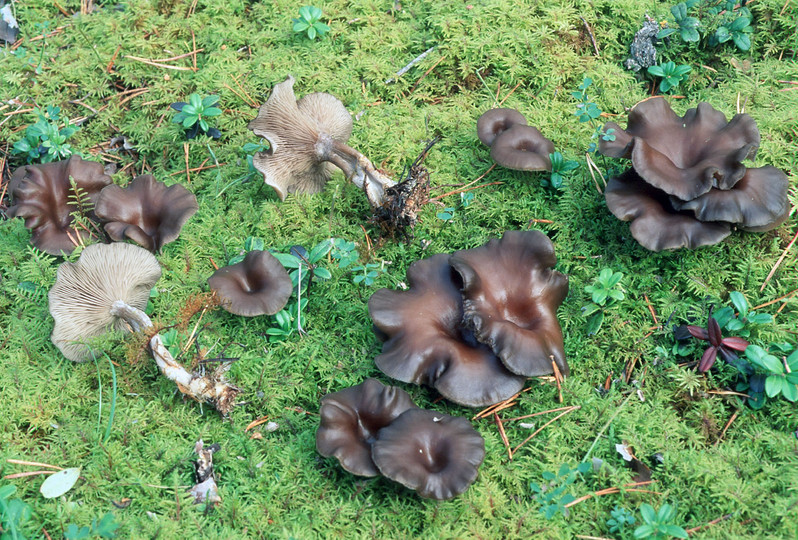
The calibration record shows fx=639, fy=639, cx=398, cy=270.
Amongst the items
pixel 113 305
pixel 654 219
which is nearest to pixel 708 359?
pixel 654 219

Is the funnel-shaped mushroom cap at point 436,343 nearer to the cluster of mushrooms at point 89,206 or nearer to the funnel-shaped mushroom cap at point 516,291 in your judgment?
the funnel-shaped mushroom cap at point 516,291

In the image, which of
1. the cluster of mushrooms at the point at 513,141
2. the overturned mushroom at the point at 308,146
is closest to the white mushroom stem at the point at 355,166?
the overturned mushroom at the point at 308,146

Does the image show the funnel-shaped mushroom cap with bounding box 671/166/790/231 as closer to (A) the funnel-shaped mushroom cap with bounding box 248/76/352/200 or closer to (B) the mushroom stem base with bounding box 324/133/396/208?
(B) the mushroom stem base with bounding box 324/133/396/208

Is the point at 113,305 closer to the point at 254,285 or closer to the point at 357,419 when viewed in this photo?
the point at 254,285

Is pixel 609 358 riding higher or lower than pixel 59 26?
lower

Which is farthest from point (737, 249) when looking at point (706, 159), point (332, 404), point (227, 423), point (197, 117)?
point (197, 117)

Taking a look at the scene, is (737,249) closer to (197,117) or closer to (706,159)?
(706,159)

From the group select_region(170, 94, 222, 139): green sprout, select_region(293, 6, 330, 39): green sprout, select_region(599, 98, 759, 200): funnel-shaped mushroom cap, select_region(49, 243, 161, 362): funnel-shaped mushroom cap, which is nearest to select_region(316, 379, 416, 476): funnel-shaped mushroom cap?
select_region(49, 243, 161, 362): funnel-shaped mushroom cap
